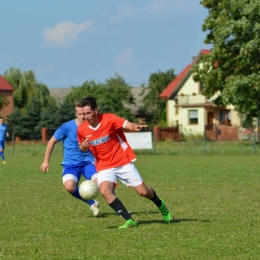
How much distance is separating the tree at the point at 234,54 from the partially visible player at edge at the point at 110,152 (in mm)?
31872

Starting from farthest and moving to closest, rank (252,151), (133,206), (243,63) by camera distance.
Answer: (243,63)
(252,151)
(133,206)

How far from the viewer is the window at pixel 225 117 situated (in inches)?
2756

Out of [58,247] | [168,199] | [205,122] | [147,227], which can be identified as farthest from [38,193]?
[205,122]

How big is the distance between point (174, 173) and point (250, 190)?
6.59 m

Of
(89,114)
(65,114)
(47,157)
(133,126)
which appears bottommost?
(47,157)

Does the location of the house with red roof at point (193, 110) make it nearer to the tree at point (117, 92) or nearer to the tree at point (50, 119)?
the tree at point (117, 92)

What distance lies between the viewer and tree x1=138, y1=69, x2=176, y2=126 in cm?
8411

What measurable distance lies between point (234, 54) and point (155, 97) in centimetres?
4323

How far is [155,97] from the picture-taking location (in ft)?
284

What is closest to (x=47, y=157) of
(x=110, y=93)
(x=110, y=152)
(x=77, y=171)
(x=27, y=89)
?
(x=77, y=171)

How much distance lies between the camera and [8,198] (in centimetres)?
1438

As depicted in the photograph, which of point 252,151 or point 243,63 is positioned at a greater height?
point 243,63

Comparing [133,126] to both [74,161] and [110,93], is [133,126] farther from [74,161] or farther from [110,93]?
[110,93]

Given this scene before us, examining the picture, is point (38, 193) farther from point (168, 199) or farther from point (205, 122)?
point (205, 122)
